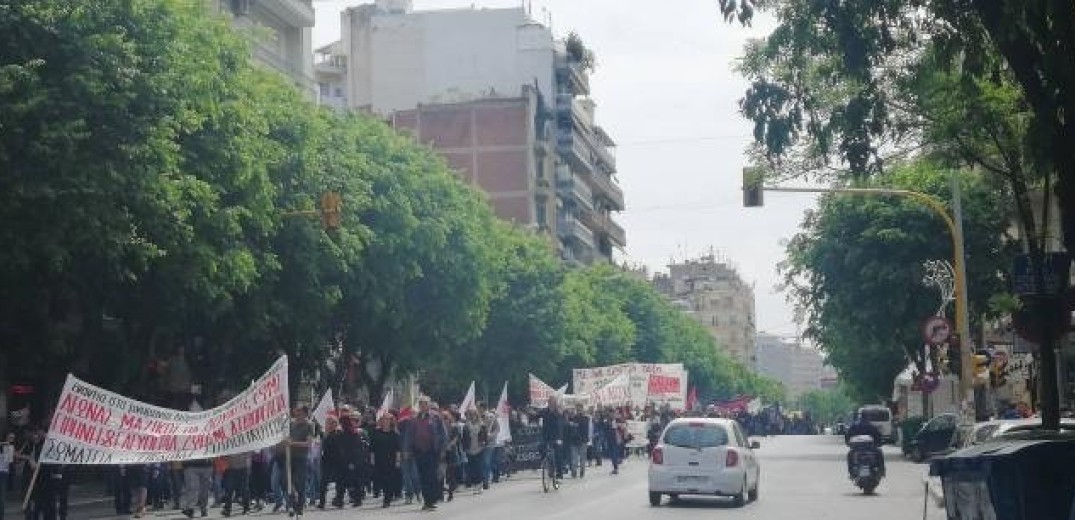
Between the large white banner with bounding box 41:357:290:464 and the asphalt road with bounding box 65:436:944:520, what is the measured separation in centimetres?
273

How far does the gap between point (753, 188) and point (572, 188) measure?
86523 mm

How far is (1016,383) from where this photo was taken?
5753 cm

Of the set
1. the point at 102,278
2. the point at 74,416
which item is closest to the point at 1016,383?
the point at 102,278

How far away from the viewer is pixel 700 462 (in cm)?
2781

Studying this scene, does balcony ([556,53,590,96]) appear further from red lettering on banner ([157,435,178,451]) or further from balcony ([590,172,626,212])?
red lettering on banner ([157,435,178,451])

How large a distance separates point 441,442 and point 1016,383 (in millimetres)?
32419

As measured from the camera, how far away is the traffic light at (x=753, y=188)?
3203 centimetres

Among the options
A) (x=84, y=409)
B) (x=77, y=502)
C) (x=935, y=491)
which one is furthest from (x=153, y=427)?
(x=935, y=491)

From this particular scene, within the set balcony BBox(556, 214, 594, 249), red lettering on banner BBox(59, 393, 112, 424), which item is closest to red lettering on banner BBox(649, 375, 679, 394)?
red lettering on banner BBox(59, 393, 112, 424)

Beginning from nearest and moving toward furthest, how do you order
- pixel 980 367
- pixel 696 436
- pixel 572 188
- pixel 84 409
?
pixel 84 409, pixel 696 436, pixel 980 367, pixel 572 188

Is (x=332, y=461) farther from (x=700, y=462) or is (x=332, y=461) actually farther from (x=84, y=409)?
(x=84, y=409)

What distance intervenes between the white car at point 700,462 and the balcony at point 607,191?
105 meters

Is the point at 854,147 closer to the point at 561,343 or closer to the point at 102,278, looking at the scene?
the point at 102,278

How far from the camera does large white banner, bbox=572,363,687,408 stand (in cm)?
5572
